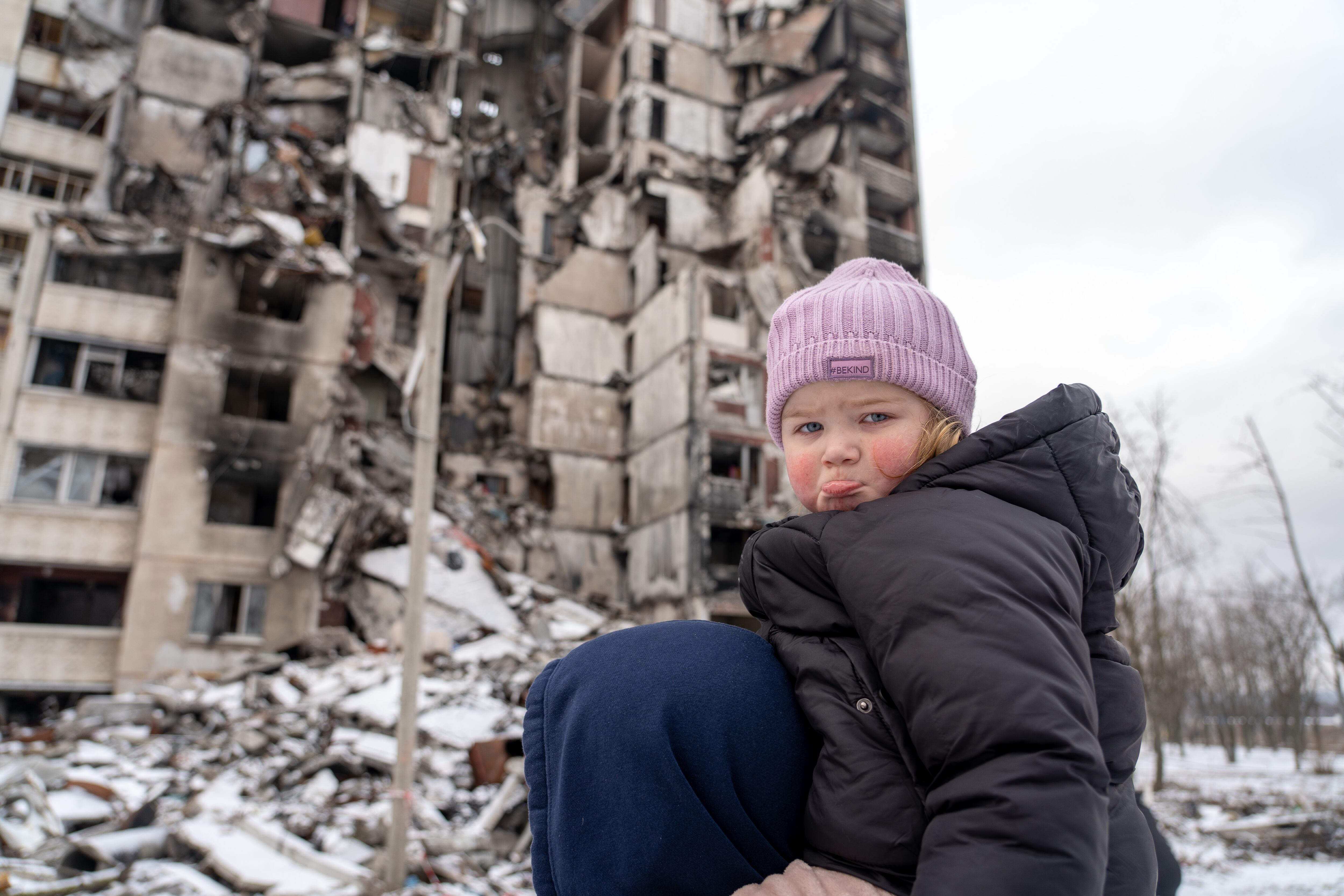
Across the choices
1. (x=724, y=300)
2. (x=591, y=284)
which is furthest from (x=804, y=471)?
(x=591, y=284)

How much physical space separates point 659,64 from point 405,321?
16.7 m

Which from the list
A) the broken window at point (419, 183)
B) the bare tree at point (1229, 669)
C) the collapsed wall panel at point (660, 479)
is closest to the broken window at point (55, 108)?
the broken window at point (419, 183)

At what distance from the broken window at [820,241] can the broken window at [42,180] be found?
27857mm

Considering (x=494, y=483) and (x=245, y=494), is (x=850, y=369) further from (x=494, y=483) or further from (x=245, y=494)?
(x=494, y=483)

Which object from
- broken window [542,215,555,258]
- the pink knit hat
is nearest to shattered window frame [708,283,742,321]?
broken window [542,215,555,258]

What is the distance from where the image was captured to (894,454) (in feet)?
5.11

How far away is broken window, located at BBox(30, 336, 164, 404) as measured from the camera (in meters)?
20.3

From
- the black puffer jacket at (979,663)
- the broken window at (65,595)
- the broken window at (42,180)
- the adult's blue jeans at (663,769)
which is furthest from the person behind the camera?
the broken window at (42,180)

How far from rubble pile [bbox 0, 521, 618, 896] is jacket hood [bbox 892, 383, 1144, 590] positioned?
7.91 meters

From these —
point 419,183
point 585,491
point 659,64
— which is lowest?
point 585,491

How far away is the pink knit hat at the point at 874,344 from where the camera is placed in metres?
1.62

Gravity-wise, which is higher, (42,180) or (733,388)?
(42,180)

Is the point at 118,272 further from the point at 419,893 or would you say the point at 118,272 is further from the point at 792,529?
the point at 792,529

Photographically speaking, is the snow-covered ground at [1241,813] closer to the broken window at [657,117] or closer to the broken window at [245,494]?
the broken window at [245,494]
